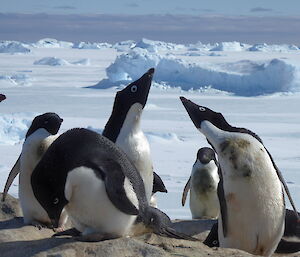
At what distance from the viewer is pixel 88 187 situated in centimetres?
291

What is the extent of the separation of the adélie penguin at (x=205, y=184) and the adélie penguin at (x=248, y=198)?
196 cm

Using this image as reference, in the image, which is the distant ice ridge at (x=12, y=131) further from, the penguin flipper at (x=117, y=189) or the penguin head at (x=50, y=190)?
the penguin flipper at (x=117, y=189)

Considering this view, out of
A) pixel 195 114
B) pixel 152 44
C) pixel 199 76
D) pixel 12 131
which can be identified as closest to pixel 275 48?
pixel 152 44

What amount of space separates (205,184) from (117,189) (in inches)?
112

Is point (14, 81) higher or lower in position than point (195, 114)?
lower

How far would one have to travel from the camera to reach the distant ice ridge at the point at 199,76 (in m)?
26.1

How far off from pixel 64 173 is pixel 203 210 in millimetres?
3000

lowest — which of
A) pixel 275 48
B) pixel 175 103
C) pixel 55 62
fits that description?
pixel 175 103

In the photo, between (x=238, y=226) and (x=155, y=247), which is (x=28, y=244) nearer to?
(x=155, y=247)

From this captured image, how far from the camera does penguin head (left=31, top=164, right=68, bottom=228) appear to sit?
2957mm

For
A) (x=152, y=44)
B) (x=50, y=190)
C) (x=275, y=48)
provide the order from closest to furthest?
(x=50, y=190), (x=152, y=44), (x=275, y=48)

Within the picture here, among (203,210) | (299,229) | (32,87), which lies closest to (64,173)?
(299,229)

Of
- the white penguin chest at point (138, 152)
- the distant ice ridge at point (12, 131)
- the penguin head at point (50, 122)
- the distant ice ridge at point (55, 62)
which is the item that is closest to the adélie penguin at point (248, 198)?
the white penguin chest at point (138, 152)

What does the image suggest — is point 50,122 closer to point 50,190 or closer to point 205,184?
point 50,190
